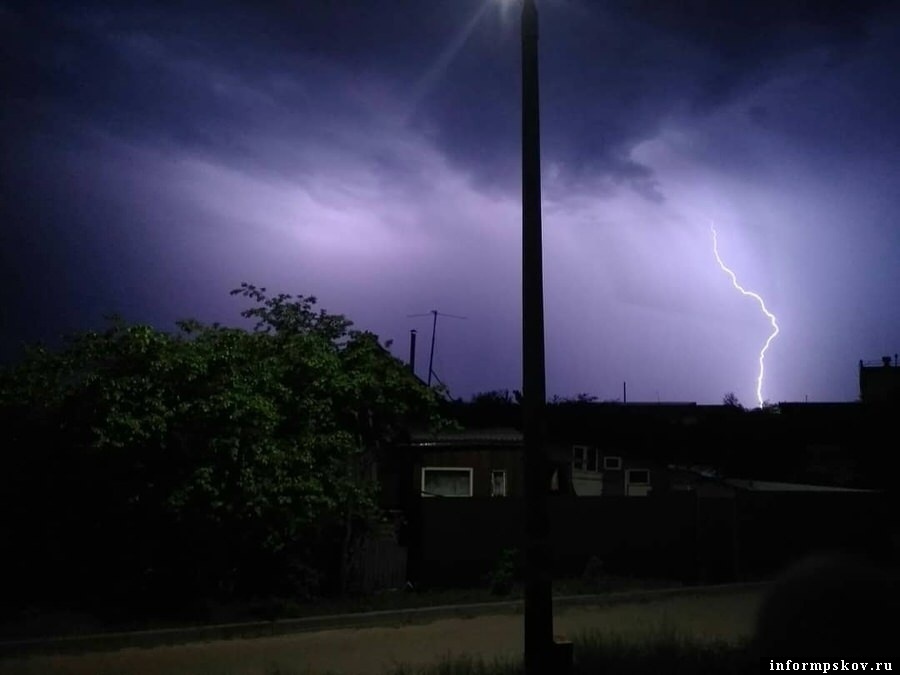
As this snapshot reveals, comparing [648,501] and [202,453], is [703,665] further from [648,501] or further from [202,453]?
[648,501]

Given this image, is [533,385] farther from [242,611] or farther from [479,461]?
[479,461]

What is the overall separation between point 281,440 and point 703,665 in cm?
661

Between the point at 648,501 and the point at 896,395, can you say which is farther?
the point at 896,395

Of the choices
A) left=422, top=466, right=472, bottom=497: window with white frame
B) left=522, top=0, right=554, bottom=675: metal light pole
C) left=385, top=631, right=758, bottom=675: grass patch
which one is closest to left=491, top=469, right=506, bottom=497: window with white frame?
left=422, top=466, right=472, bottom=497: window with white frame

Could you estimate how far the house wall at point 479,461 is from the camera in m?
22.3

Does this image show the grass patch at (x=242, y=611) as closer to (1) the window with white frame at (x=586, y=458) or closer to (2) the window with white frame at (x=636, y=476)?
(2) the window with white frame at (x=636, y=476)

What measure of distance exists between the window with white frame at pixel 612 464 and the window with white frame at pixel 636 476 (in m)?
0.41

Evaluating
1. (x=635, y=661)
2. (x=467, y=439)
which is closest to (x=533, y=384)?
(x=635, y=661)

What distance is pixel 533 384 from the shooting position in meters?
7.71

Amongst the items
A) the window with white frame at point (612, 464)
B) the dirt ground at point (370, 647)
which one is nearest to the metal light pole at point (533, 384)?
the dirt ground at point (370, 647)

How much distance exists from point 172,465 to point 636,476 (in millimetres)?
24686

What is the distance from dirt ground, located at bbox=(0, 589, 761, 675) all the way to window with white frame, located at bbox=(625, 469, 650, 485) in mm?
20441

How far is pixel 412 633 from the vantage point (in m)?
12.0

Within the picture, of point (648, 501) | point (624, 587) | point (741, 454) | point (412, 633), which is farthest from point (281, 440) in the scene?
point (741, 454)
